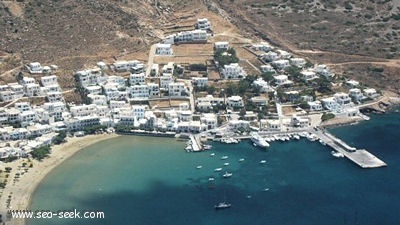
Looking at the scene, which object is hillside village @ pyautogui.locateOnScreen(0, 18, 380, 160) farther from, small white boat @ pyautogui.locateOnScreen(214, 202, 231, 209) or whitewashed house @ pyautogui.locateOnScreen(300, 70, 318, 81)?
small white boat @ pyautogui.locateOnScreen(214, 202, 231, 209)

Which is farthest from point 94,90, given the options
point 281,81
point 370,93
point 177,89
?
point 370,93

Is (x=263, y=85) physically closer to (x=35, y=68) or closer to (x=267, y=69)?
(x=267, y=69)

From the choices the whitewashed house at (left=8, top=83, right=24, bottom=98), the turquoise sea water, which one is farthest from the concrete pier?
the whitewashed house at (left=8, top=83, right=24, bottom=98)

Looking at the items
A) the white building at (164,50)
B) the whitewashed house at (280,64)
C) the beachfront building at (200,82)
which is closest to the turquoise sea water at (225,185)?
the beachfront building at (200,82)

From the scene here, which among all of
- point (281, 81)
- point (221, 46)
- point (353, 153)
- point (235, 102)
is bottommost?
point (353, 153)

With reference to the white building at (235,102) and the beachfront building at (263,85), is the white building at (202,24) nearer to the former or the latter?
the beachfront building at (263,85)
